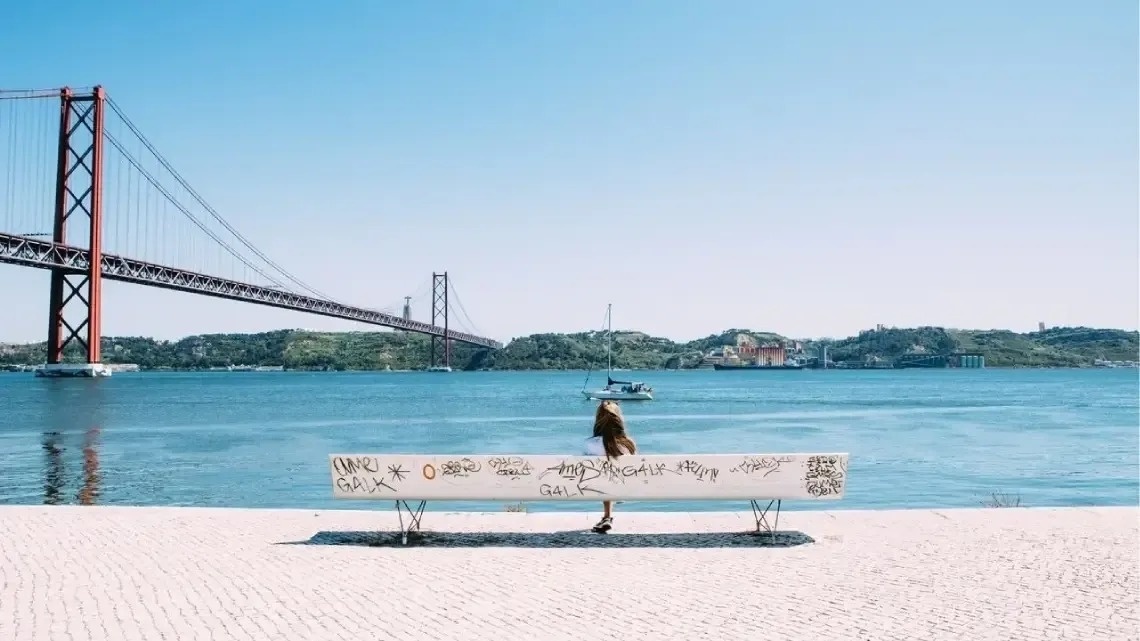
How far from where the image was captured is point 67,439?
1009 inches

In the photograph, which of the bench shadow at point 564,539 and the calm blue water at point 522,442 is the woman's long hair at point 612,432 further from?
the calm blue water at point 522,442

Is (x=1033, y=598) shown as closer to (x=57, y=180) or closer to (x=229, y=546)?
(x=229, y=546)

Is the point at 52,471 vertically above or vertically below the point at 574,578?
below

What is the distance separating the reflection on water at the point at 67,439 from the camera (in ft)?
46.8

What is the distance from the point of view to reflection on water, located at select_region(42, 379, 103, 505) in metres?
14.3

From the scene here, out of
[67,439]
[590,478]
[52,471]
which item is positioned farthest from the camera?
[67,439]

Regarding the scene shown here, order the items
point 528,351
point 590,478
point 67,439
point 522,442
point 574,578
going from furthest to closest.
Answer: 1. point 528,351
2. point 522,442
3. point 67,439
4. point 590,478
5. point 574,578

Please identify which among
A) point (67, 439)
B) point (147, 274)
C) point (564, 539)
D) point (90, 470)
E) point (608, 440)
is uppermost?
point (147, 274)

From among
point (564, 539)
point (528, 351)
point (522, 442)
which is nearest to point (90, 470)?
point (522, 442)

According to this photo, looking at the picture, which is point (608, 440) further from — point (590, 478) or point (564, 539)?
point (564, 539)

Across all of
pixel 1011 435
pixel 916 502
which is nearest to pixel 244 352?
pixel 1011 435

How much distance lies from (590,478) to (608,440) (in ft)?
1.15

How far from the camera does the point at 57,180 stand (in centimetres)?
5578

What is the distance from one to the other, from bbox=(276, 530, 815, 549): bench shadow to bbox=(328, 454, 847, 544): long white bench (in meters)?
0.18
